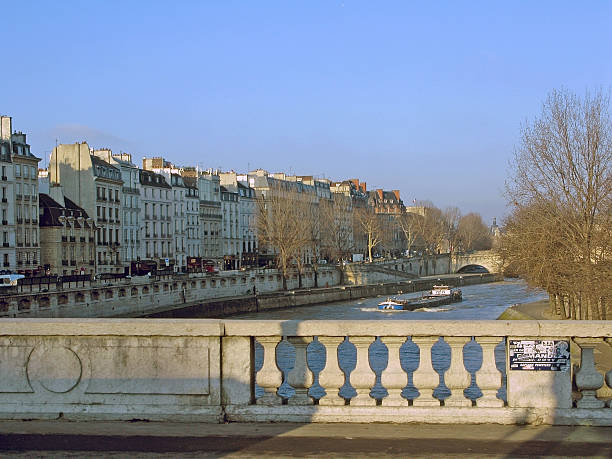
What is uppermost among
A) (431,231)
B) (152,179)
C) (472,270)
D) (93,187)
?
(152,179)

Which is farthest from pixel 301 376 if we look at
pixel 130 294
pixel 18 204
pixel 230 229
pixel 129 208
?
pixel 230 229

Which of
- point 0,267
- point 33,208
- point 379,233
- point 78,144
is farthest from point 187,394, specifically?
point 379,233

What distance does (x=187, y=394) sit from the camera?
7.38 m

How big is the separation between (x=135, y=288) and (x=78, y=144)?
25526 millimetres

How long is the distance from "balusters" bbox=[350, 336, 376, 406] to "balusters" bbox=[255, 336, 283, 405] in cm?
64

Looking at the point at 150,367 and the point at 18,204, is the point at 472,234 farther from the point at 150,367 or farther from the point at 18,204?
the point at 150,367

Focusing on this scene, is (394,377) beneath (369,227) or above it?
beneath

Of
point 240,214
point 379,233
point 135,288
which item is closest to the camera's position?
point 135,288

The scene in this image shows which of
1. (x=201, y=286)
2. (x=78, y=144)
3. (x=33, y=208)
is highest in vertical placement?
(x=78, y=144)

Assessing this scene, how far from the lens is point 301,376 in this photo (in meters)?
7.35

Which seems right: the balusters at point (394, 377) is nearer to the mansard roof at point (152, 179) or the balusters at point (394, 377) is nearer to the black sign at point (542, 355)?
the black sign at point (542, 355)

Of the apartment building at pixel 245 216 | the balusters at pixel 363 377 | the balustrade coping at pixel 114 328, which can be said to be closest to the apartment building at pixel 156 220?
the apartment building at pixel 245 216

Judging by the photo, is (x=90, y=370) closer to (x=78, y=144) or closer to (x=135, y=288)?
(x=135, y=288)

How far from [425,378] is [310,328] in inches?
41.4
